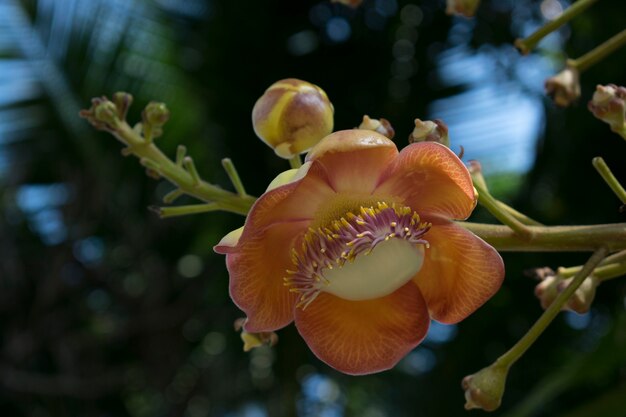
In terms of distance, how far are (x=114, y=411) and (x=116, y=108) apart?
170 inches

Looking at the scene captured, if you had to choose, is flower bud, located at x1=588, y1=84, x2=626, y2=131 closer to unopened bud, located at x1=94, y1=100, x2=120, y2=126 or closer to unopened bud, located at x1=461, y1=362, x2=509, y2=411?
unopened bud, located at x1=461, y1=362, x2=509, y2=411

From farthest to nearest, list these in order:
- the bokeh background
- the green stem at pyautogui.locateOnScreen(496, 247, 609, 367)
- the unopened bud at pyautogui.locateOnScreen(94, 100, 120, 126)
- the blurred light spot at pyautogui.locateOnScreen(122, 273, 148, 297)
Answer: the blurred light spot at pyautogui.locateOnScreen(122, 273, 148, 297) < the bokeh background < the unopened bud at pyautogui.locateOnScreen(94, 100, 120, 126) < the green stem at pyautogui.locateOnScreen(496, 247, 609, 367)

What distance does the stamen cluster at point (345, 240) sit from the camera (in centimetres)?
98

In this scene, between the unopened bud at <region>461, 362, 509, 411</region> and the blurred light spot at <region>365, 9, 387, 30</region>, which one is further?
the blurred light spot at <region>365, 9, 387, 30</region>

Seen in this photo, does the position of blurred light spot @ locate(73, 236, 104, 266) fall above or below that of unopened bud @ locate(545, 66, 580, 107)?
below

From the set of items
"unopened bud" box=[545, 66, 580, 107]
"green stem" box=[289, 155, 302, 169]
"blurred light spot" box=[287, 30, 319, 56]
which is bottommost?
"blurred light spot" box=[287, 30, 319, 56]

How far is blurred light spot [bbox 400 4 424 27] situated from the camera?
4.32m

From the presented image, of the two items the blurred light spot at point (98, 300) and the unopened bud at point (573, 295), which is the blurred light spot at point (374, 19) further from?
the unopened bud at point (573, 295)

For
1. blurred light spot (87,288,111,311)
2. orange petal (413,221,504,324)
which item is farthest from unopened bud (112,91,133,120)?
blurred light spot (87,288,111,311)

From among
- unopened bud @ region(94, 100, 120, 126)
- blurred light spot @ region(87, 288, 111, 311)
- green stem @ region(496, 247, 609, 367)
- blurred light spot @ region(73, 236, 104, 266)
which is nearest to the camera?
green stem @ region(496, 247, 609, 367)

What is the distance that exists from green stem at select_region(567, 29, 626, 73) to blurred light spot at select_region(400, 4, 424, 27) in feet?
10.2

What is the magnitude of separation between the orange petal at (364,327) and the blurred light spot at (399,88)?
3220 mm

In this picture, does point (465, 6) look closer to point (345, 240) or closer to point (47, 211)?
point (345, 240)

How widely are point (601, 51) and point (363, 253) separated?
0.45 metres
